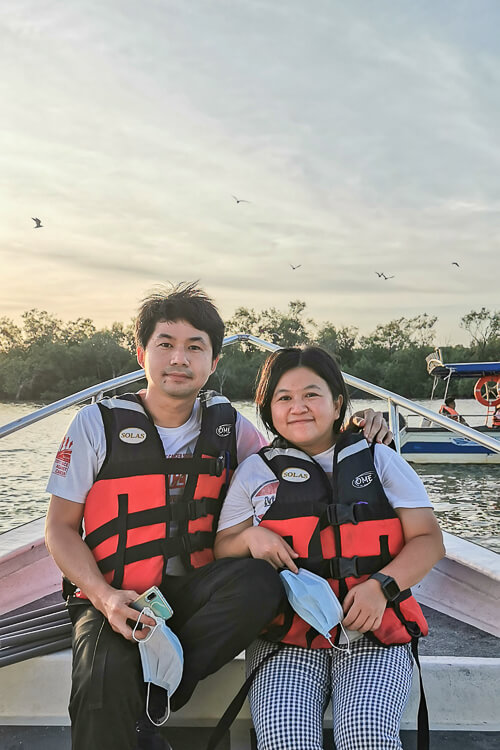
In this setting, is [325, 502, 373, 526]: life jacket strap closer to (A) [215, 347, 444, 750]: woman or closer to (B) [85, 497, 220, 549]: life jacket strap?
(A) [215, 347, 444, 750]: woman

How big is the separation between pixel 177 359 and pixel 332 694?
38.6 inches

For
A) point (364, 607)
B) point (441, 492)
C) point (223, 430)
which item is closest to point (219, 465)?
point (223, 430)

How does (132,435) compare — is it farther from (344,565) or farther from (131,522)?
(344,565)

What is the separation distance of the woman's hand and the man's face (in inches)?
28.9

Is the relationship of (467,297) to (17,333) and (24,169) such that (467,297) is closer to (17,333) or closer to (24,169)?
(17,333)

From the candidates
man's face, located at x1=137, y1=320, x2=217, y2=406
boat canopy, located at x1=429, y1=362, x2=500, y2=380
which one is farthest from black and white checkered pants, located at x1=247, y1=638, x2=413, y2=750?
boat canopy, located at x1=429, y1=362, x2=500, y2=380

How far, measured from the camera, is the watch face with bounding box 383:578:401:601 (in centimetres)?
163

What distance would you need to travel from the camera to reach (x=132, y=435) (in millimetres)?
1853

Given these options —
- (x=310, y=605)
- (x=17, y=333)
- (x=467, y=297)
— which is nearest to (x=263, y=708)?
(x=310, y=605)

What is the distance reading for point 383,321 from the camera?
47.9 m

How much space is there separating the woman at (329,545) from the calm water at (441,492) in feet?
22.4

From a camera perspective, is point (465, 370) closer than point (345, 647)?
No

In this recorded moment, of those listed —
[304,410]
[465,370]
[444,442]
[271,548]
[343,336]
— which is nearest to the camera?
[271,548]

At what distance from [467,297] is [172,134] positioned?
4022 cm
